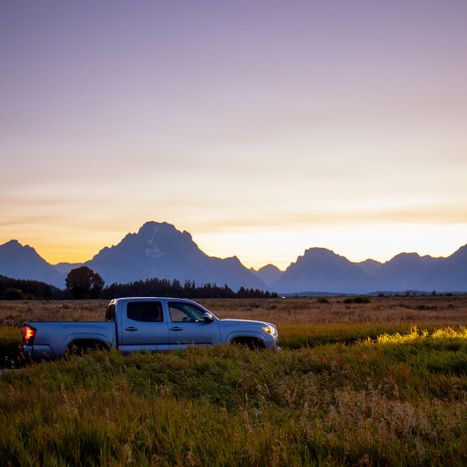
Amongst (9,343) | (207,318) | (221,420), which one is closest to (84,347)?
(207,318)

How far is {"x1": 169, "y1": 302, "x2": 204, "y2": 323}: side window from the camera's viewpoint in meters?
15.1

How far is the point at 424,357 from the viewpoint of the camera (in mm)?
14445

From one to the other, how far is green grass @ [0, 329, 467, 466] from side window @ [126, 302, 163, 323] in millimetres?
2403

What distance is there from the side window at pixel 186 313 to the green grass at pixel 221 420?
9.01ft

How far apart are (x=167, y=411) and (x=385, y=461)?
9.03 ft

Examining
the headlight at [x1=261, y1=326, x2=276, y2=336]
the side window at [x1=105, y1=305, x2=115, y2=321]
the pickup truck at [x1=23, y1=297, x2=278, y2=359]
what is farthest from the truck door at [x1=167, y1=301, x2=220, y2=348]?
the side window at [x1=105, y1=305, x2=115, y2=321]

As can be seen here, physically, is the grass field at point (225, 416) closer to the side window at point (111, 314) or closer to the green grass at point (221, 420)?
the green grass at point (221, 420)

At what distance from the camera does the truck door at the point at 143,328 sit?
47.8 ft

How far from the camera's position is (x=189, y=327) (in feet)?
49.1

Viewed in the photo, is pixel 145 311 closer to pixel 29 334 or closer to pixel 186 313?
pixel 186 313

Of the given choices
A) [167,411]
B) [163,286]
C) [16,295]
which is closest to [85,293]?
[16,295]

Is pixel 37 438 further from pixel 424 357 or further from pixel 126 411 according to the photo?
pixel 424 357

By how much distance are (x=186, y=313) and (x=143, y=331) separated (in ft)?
3.83

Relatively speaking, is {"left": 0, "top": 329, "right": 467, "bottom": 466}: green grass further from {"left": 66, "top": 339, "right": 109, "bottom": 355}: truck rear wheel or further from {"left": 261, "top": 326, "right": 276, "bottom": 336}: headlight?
{"left": 261, "top": 326, "right": 276, "bottom": 336}: headlight
